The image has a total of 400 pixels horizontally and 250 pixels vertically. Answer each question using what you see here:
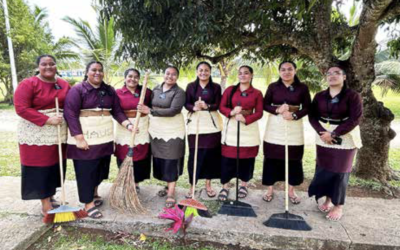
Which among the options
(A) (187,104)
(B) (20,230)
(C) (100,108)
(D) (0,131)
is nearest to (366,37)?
(A) (187,104)

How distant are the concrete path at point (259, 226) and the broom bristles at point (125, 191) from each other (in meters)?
0.10

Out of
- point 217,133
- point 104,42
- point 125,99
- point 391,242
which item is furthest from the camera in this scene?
point 104,42

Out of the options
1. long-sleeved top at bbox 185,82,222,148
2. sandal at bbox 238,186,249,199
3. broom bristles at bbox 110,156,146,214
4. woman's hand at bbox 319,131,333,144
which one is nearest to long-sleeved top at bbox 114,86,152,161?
broom bristles at bbox 110,156,146,214

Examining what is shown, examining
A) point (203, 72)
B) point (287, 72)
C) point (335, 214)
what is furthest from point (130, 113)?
point (335, 214)

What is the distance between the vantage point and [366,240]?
2775 mm

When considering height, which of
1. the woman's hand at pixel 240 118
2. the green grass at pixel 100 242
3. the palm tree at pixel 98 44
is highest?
the palm tree at pixel 98 44

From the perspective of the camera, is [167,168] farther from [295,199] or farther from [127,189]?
[295,199]

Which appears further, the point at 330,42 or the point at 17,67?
the point at 17,67

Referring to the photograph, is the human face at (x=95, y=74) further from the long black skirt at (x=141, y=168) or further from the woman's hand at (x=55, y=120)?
the long black skirt at (x=141, y=168)

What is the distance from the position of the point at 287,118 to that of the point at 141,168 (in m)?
1.94

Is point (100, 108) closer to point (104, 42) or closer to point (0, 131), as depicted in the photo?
point (0, 131)

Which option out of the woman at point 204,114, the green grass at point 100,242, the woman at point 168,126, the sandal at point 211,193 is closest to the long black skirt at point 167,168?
the woman at point 168,126

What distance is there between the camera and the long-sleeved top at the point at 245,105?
3.40 metres

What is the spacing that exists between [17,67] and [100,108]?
15762mm
